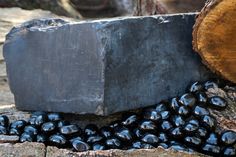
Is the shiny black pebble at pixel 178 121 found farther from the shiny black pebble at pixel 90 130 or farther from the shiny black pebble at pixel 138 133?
the shiny black pebble at pixel 90 130

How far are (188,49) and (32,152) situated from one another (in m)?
1.15

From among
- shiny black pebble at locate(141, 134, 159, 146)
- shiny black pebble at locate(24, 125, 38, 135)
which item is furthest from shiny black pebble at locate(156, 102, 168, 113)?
shiny black pebble at locate(24, 125, 38, 135)

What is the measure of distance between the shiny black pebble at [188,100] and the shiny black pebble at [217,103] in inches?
3.6

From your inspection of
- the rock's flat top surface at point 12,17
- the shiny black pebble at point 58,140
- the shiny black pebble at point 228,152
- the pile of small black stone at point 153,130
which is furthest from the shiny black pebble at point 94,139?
the rock's flat top surface at point 12,17

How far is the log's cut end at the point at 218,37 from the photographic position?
107 inches

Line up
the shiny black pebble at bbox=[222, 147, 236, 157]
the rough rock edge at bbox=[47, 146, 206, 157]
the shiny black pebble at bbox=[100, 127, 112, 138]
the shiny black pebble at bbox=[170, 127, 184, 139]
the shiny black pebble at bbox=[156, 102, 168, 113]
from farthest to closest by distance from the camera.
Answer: the shiny black pebble at bbox=[156, 102, 168, 113] → the shiny black pebble at bbox=[100, 127, 112, 138] → the shiny black pebble at bbox=[170, 127, 184, 139] → the shiny black pebble at bbox=[222, 147, 236, 157] → the rough rock edge at bbox=[47, 146, 206, 157]

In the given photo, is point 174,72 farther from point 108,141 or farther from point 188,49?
point 108,141

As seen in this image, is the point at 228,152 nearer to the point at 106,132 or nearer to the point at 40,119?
the point at 106,132

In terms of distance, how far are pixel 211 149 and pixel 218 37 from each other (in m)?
0.63

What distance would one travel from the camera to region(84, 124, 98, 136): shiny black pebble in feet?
9.39

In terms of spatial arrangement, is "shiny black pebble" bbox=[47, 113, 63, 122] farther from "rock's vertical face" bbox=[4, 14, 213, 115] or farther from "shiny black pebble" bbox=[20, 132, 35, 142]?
"shiny black pebble" bbox=[20, 132, 35, 142]

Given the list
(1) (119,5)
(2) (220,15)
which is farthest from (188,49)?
(1) (119,5)

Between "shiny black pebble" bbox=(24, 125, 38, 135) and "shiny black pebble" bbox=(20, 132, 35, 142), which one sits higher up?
"shiny black pebble" bbox=(24, 125, 38, 135)

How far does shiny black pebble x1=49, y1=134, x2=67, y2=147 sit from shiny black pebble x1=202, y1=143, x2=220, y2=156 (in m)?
0.74
